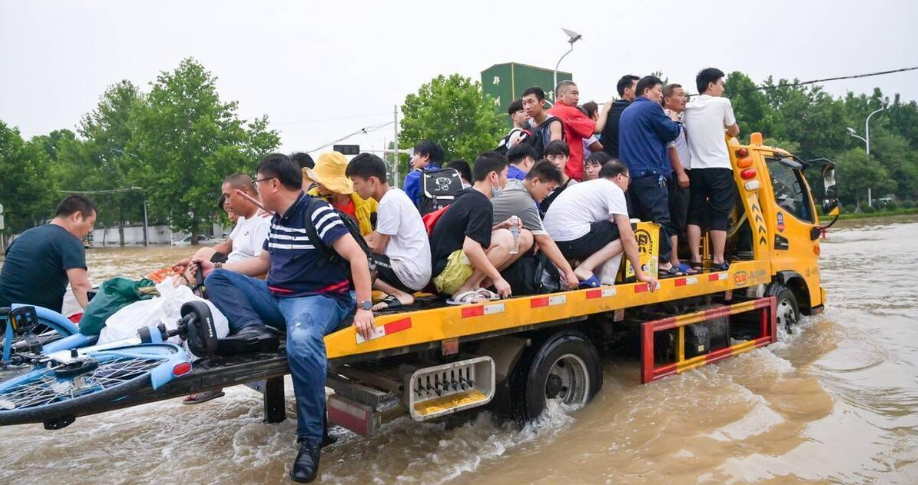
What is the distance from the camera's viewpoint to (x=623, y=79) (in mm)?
6742

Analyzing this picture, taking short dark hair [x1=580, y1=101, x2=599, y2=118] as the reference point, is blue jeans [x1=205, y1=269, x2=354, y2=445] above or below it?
below

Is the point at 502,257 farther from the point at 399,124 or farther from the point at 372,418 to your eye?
the point at 399,124

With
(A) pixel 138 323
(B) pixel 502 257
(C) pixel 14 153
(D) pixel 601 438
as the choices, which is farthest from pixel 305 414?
(C) pixel 14 153

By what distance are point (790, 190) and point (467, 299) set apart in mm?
5144

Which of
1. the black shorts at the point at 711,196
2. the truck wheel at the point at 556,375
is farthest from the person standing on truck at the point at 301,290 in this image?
the black shorts at the point at 711,196

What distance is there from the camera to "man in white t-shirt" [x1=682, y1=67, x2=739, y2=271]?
615cm

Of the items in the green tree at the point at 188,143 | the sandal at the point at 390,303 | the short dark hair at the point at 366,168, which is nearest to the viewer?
the sandal at the point at 390,303

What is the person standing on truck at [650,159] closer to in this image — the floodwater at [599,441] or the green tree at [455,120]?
the floodwater at [599,441]

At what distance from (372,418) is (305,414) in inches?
15.1

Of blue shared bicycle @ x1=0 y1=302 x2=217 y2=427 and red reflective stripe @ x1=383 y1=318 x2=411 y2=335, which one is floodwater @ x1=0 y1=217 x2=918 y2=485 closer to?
red reflective stripe @ x1=383 y1=318 x2=411 y2=335

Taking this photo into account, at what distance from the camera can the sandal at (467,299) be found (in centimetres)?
393

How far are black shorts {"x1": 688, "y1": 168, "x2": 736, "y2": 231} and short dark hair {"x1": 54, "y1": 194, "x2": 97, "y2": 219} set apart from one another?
18.2ft

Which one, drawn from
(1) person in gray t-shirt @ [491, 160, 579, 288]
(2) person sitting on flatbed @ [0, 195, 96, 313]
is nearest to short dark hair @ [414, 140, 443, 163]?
(1) person in gray t-shirt @ [491, 160, 579, 288]

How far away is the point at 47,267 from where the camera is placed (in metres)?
4.60
